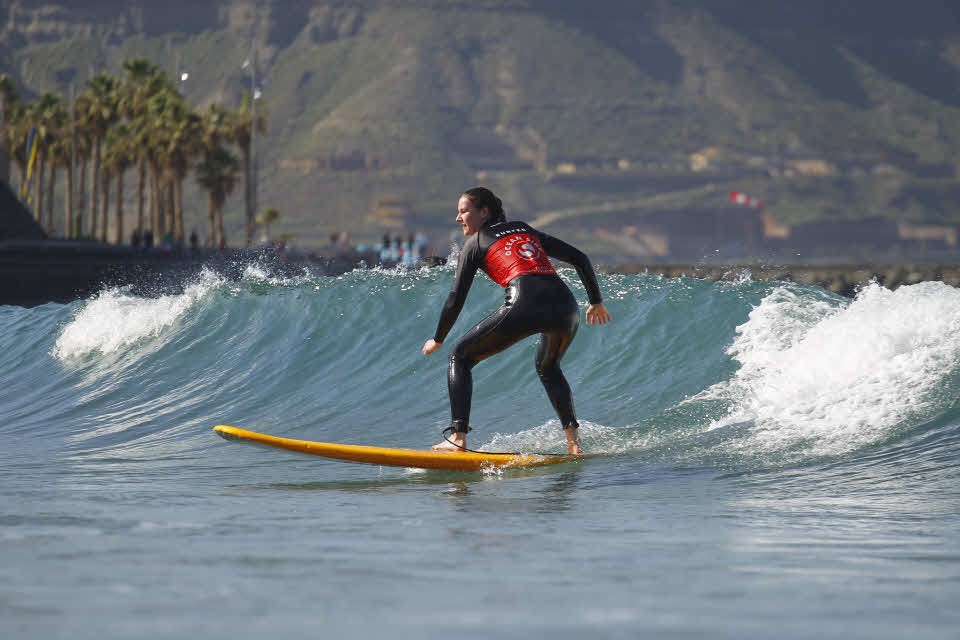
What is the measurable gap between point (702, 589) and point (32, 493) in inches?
165

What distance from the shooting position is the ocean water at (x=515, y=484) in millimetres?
4547

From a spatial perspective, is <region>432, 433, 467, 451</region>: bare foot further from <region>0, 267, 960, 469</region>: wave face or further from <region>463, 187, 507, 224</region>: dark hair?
<region>463, 187, 507, 224</region>: dark hair

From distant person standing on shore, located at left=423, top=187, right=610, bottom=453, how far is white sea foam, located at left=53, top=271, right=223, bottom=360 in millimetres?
10347

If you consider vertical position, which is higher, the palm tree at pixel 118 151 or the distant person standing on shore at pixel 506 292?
the palm tree at pixel 118 151

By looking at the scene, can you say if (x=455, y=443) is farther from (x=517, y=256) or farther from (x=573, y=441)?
(x=517, y=256)

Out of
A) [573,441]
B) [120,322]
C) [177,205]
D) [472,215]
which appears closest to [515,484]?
[573,441]

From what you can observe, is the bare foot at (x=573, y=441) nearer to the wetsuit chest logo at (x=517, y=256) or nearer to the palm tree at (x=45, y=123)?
the wetsuit chest logo at (x=517, y=256)

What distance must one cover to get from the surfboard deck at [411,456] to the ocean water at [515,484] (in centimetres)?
8

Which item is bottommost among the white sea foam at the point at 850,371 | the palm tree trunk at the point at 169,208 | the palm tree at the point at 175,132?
the white sea foam at the point at 850,371

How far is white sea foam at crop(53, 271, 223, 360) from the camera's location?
59.8 feet

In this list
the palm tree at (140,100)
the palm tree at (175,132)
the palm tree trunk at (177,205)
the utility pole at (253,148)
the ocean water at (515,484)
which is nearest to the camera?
the ocean water at (515,484)

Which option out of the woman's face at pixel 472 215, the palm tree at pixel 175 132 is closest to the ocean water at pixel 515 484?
the woman's face at pixel 472 215

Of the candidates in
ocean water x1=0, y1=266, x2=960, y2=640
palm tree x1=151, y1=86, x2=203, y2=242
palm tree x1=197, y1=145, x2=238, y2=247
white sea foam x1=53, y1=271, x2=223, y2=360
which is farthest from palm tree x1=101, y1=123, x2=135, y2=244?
ocean water x1=0, y1=266, x2=960, y2=640

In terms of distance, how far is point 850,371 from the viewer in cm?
999
